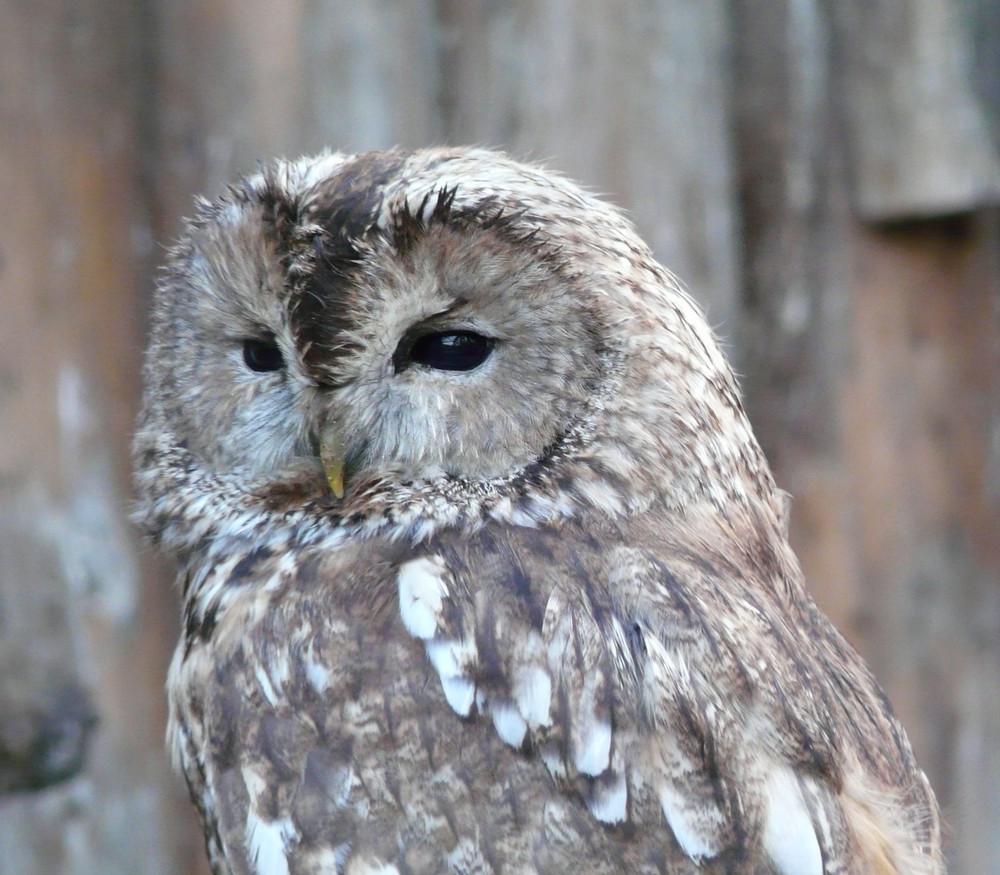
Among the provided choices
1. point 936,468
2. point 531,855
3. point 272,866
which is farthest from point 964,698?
point 272,866

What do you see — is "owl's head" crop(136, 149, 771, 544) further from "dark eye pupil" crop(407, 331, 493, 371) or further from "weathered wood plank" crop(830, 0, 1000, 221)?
"weathered wood plank" crop(830, 0, 1000, 221)

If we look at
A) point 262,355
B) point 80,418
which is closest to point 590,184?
point 262,355

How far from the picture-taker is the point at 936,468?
205 centimetres

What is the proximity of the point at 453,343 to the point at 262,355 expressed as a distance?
0.25 m

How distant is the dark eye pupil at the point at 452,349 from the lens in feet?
3.95

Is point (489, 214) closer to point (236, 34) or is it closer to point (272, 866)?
point (272, 866)

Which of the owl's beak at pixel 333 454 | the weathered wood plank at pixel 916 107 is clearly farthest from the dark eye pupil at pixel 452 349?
the weathered wood plank at pixel 916 107

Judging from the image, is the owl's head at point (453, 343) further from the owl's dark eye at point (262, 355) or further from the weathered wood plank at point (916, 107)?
the weathered wood plank at point (916, 107)

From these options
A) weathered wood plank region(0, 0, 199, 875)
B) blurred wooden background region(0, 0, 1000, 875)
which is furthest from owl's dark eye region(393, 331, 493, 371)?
weathered wood plank region(0, 0, 199, 875)

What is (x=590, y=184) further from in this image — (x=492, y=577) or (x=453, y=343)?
(x=492, y=577)

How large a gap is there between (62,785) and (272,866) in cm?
92

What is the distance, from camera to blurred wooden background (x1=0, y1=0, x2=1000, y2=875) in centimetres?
188

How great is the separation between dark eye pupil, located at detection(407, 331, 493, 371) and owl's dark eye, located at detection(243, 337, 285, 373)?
0.17 meters

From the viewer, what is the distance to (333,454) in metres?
1.23
